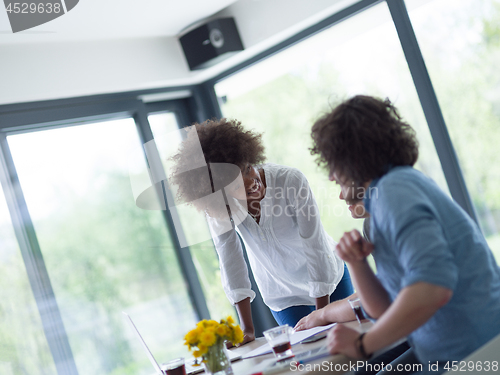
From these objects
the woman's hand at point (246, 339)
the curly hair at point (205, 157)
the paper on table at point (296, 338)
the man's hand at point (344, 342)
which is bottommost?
the woman's hand at point (246, 339)

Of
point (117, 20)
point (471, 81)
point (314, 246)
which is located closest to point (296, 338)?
point (314, 246)

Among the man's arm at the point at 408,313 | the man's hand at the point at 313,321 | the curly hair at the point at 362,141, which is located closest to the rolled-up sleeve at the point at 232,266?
the man's hand at the point at 313,321

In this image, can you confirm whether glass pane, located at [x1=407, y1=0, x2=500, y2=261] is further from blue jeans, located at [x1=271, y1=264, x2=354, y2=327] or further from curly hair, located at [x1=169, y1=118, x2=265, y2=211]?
curly hair, located at [x1=169, y1=118, x2=265, y2=211]

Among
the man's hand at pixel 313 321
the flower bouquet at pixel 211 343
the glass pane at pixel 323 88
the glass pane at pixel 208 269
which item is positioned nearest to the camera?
the flower bouquet at pixel 211 343

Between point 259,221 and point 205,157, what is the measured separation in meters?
0.40

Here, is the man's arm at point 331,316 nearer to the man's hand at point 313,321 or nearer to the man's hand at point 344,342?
the man's hand at point 313,321

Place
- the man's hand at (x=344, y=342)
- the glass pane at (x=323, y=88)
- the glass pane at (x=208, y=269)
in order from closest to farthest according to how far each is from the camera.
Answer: the man's hand at (x=344, y=342) < the glass pane at (x=323, y=88) < the glass pane at (x=208, y=269)

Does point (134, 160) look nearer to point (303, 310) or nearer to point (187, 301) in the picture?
point (303, 310)

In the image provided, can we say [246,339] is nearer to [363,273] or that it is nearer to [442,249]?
[363,273]

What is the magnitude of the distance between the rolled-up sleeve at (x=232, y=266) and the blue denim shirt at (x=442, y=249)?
0.93 meters

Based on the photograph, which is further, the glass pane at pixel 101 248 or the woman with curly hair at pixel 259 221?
the glass pane at pixel 101 248

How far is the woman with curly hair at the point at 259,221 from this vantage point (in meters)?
1.89

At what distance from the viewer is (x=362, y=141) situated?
1274mm

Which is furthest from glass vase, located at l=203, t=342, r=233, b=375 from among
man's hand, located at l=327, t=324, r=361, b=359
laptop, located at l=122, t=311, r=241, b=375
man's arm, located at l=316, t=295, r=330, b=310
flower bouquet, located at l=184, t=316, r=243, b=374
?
man's arm, located at l=316, t=295, r=330, b=310
